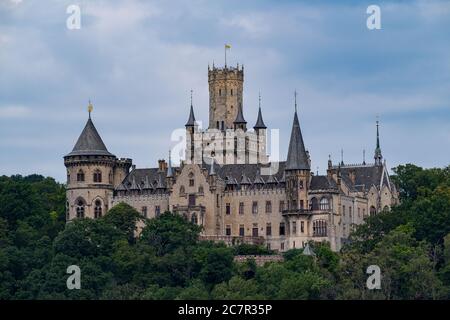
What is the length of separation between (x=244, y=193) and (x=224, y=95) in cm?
1740

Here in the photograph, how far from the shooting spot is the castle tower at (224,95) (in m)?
161

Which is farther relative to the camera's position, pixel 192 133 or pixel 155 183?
pixel 192 133

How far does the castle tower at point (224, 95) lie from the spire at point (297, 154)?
1636 centimetres

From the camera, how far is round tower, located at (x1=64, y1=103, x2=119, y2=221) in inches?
5871

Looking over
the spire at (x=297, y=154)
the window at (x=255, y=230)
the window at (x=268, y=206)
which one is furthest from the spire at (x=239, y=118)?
the window at (x=255, y=230)

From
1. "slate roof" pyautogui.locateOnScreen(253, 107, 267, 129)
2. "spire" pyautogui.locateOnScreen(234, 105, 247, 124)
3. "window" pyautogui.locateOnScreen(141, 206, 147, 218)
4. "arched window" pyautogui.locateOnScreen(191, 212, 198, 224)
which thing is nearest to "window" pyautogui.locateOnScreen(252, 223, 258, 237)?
"arched window" pyautogui.locateOnScreen(191, 212, 198, 224)

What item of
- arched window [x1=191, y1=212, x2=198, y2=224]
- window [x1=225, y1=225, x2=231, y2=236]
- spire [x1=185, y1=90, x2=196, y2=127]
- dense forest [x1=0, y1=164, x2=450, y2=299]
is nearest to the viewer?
dense forest [x1=0, y1=164, x2=450, y2=299]

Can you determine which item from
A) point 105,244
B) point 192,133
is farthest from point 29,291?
point 192,133

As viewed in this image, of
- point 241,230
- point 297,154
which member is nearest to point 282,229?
point 241,230

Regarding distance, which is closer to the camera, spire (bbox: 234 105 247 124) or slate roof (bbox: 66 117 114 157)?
slate roof (bbox: 66 117 114 157)

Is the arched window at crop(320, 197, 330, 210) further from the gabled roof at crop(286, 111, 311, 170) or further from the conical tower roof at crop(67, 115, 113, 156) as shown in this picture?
the conical tower roof at crop(67, 115, 113, 156)

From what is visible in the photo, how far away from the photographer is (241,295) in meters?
124
